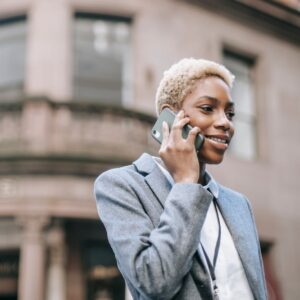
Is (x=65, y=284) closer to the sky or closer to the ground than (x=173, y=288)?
closer to the sky

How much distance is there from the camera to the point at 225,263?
1.94m

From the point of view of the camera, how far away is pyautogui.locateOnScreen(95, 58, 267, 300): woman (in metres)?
1.74

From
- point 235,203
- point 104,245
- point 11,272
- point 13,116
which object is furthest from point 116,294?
point 235,203

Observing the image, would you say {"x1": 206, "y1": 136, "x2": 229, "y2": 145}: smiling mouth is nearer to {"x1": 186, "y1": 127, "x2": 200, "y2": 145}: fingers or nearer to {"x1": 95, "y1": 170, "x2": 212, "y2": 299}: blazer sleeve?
{"x1": 186, "y1": 127, "x2": 200, "y2": 145}: fingers

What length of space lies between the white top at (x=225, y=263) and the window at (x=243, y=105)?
11.3 m

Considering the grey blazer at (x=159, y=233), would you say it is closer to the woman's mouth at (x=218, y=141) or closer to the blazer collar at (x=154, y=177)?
the blazer collar at (x=154, y=177)

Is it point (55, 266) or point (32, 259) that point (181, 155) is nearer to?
point (32, 259)

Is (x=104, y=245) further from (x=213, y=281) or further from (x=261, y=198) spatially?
(x=213, y=281)

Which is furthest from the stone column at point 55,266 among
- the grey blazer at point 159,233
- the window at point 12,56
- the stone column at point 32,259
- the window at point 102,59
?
the grey blazer at point 159,233

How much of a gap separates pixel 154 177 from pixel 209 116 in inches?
11.2

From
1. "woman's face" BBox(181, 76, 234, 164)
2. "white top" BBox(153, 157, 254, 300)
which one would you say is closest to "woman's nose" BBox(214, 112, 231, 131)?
"woman's face" BBox(181, 76, 234, 164)

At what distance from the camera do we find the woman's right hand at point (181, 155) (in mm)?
1906

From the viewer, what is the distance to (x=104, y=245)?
11594 mm

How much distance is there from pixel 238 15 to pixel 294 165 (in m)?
3.80
